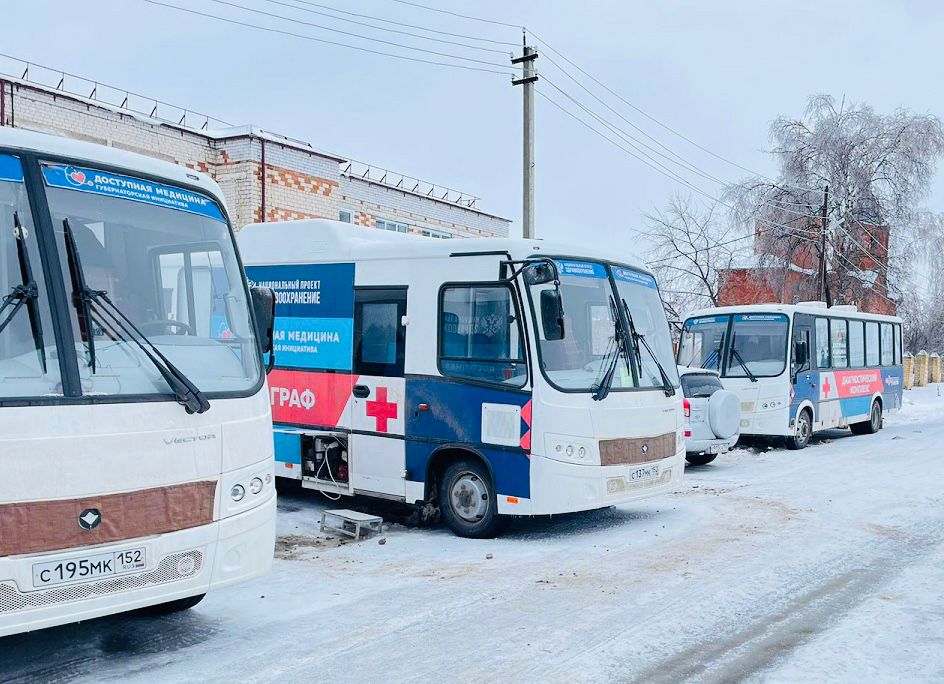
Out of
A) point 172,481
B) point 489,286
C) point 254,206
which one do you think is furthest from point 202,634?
point 254,206

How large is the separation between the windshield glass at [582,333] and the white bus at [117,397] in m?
3.54

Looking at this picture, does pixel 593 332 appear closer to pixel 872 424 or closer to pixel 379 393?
pixel 379 393

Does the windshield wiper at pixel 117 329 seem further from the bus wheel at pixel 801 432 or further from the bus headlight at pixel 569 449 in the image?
the bus wheel at pixel 801 432

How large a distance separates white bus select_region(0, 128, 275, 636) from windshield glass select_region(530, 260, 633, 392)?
3.54 meters

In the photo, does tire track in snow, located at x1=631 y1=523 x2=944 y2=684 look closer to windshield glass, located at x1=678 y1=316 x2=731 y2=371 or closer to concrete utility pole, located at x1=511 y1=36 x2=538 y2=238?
windshield glass, located at x1=678 y1=316 x2=731 y2=371

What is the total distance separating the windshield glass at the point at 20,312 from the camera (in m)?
4.82

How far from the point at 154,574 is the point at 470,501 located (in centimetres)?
468

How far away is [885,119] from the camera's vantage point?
32.6 meters

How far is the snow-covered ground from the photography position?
5.44 meters

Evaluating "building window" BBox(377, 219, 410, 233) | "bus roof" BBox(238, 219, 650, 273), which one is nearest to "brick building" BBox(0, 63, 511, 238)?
"building window" BBox(377, 219, 410, 233)

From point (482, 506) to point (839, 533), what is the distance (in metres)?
3.52

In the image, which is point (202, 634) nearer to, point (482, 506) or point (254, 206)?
point (482, 506)

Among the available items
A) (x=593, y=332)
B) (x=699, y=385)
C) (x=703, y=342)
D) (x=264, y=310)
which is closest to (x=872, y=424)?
(x=703, y=342)

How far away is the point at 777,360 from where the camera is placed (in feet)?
59.5
